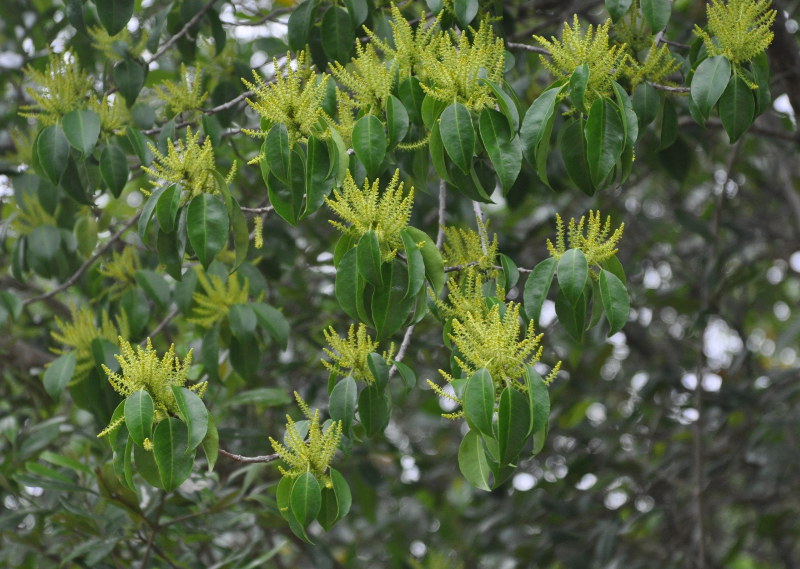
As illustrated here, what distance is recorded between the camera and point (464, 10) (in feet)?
5.92

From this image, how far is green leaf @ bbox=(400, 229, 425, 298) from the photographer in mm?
1494

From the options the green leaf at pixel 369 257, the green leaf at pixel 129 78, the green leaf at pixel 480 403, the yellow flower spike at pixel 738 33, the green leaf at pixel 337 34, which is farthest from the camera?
the green leaf at pixel 129 78

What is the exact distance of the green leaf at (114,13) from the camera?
2025 millimetres

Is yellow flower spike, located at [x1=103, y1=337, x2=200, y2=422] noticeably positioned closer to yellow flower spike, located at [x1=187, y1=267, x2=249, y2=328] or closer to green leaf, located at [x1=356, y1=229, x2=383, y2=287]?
green leaf, located at [x1=356, y1=229, x2=383, y2=287]

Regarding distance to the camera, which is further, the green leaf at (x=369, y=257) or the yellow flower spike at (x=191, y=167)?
the yellow flower spike at (x=191, y=167)

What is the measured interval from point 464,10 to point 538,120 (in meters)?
0.33

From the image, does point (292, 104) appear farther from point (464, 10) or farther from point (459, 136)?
point (464, 10)

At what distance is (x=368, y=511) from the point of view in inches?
132

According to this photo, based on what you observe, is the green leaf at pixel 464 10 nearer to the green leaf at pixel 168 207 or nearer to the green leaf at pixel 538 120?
the green leaf at pixel 538 120

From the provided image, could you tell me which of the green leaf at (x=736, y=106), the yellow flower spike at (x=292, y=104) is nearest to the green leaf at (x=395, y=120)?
the yellow flower spike at (x=292, y=104)

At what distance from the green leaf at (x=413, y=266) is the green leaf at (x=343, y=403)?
0.20 meters

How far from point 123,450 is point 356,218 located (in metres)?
0.51

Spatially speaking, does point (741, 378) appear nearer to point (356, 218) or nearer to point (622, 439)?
point (622, 439)

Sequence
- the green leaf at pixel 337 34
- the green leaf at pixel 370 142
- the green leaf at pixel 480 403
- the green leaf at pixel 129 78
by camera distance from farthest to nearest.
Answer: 1. the green leaf at pixel 129 78
2. the green leaf at pixel 337 34
3. the green leaf at pixel 370 142
4. the green leaf at pixel 480 403
